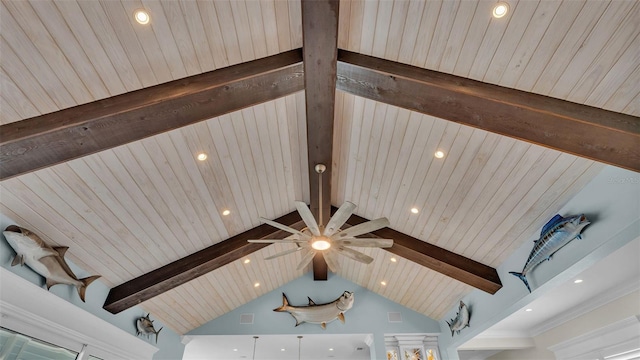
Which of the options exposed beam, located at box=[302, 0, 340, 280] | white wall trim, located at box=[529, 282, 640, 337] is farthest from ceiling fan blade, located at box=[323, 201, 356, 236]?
white wall trim, located at box=[529, 282, 640, 337]

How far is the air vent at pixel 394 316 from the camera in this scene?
21.1 ft

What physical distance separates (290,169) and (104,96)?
218 cm

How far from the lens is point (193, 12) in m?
2.30

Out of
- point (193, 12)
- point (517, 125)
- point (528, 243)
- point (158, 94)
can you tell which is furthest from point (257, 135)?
point (528, 243)

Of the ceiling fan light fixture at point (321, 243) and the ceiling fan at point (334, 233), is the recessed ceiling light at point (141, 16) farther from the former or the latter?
the ceiling fan light fixture at point (321, 243)

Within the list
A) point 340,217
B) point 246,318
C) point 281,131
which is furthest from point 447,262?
point 246,318

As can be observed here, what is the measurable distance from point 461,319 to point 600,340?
5.52 ft

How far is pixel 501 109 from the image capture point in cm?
243

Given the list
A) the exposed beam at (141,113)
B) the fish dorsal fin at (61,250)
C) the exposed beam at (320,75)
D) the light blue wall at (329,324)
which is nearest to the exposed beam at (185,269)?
the fish dorsal fin at (61,250)

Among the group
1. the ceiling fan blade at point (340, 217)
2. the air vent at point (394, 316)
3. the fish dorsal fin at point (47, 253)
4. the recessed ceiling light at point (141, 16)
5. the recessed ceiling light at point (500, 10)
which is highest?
the recessed ceiling light at point (141, 16)

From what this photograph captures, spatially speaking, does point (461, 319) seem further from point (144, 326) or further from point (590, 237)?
point (144, 326)

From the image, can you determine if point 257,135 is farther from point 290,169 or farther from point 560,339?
point 560,339

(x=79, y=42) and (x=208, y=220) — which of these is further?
(x=208, y=220)

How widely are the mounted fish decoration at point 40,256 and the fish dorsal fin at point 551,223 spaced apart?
4850 mm
